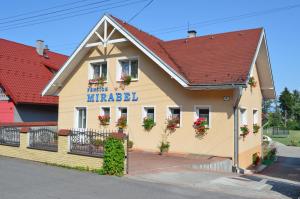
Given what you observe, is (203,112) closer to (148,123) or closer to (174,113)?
(174,113)

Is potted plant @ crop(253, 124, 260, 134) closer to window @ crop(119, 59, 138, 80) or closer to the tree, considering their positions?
window @ crop(119, 59, 138, 80)

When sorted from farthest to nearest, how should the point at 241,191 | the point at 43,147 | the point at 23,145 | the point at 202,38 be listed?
the point at 202,38, the point at 23,145, the point at 43,147, the point at 241,191

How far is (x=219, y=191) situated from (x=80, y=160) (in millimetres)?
5326

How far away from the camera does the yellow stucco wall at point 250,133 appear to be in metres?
18.0

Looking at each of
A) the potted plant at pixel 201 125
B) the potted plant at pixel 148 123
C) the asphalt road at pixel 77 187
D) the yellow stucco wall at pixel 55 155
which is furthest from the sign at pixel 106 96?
the asphalt road at pixel 77 187

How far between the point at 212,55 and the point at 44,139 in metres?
9.21

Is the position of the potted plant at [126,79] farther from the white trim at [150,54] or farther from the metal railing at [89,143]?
the metal railing at [89,143]

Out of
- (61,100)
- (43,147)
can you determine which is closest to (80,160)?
(43,147)

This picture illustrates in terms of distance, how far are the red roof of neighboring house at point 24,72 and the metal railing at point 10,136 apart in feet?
24.3

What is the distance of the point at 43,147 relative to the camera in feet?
48.2

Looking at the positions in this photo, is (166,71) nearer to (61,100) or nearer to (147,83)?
(147,83)

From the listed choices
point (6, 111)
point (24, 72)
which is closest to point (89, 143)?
point (6, 111)

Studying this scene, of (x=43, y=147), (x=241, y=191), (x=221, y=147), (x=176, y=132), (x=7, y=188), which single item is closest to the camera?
(x=7, y=188)

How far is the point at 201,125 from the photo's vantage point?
17016 mm
